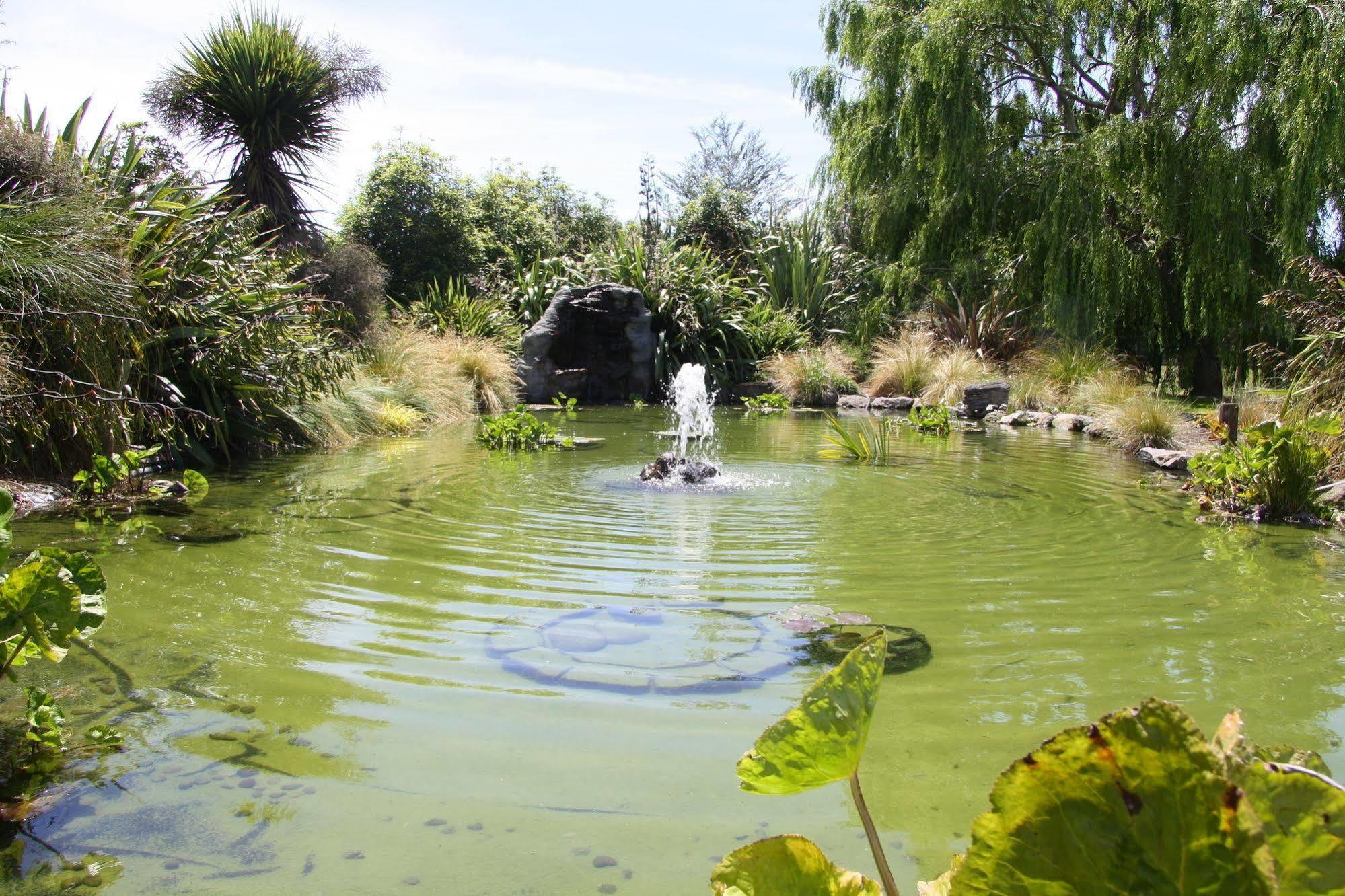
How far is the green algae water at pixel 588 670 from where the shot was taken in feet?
6.58

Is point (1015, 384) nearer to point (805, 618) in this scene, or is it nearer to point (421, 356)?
point (421, 356)

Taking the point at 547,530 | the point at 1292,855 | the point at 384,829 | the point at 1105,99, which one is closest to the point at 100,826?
the point at 384,829

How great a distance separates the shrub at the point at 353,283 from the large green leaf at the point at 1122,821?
1451 cm

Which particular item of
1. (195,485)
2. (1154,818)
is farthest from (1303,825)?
(195,485)

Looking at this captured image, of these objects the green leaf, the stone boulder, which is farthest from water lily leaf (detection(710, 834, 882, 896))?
the stone boulder

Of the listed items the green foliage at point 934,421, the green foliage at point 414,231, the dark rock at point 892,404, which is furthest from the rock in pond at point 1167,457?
Result: the green foliage at point 414,231

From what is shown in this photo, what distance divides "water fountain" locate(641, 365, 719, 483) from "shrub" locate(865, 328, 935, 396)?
304cm

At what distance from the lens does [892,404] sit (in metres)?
16.0

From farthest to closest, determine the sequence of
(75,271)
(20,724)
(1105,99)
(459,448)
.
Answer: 1. (1105,99)
2. (459,448)
3. (75,271)
4. (20,724)

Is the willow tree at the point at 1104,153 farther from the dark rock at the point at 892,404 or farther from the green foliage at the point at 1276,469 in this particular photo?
the green foliage at the point at 1276,469

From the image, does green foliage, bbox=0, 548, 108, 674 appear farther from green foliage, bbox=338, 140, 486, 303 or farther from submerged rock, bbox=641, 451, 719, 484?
green foliage, bbox=338, 140, 486, 303

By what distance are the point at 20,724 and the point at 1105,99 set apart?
17.9 meters

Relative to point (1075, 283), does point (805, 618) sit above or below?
below

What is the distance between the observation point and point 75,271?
18.4ft
